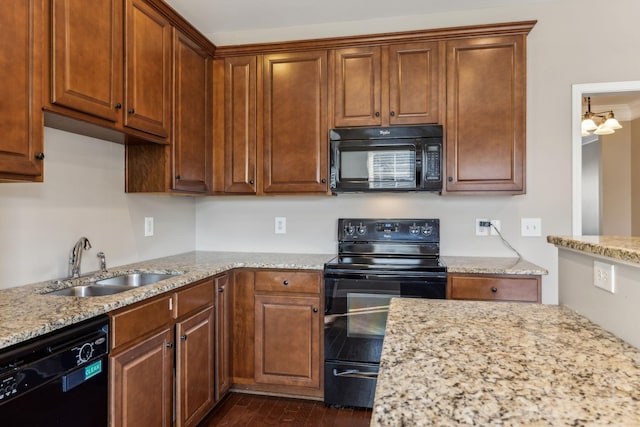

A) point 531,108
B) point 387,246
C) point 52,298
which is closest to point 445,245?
point 387,246

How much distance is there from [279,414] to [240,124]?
189 cm

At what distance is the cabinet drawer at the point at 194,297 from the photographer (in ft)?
6.25

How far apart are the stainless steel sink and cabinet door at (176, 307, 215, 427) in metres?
0.33

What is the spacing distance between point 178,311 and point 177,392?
391mm

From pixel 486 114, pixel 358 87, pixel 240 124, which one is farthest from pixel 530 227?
pixel 240 124

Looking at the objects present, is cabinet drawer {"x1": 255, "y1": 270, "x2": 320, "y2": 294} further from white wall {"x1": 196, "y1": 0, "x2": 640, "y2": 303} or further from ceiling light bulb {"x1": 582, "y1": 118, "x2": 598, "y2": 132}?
ceiling light bulb {"x1": 582, "y1": 118, "x2": 598, "y2": 132}

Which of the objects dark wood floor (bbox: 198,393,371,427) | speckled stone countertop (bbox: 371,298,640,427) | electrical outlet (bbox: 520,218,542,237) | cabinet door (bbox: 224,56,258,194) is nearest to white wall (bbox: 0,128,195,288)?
cabinet door (bbox: 224,56,258,194)

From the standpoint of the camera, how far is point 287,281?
7.88 ft

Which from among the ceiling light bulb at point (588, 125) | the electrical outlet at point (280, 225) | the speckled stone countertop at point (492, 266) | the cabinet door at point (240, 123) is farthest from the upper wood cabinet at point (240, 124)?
the ceiling light bulb at point (588, 125)

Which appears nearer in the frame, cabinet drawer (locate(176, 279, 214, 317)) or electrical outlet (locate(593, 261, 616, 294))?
electrical outlet (locate(593, 261, 616, 294))

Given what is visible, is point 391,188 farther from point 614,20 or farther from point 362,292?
Result: point 614,20

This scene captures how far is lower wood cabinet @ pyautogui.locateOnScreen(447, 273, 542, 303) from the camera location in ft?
7.03

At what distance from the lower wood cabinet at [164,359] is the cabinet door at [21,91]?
2.08 ft

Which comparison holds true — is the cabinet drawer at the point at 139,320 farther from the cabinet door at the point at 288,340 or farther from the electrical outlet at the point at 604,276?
the electrical outlet at the point at 604,276
